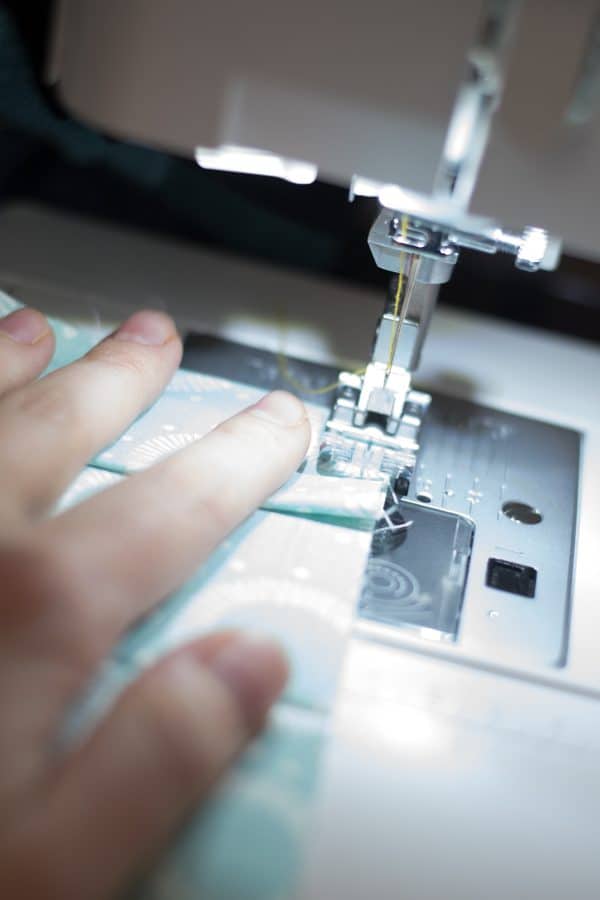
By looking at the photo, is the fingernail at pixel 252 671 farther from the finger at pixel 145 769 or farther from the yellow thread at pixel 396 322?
the yellow thread at pixel 396 322

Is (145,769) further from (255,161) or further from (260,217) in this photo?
(260,217)

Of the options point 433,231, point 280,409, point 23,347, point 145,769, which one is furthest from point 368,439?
point 145,769

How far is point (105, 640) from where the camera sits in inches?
24.1

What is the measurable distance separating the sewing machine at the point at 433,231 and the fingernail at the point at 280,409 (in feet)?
0.40

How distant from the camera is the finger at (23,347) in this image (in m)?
0.87

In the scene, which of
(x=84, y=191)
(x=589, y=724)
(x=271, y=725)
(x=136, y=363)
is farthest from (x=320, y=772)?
(x=84, y=191)

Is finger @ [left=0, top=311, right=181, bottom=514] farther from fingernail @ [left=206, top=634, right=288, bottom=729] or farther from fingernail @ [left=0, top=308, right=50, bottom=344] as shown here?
fingernail @ [left=206, top=634, right=288, bottom=729]

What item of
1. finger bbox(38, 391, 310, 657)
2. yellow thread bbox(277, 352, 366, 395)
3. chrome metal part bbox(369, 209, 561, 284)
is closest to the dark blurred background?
yellow thread bbox(277, 352, 366, 395)

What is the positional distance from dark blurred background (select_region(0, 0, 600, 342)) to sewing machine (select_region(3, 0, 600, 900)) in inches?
21.2

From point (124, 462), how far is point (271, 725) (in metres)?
0.29

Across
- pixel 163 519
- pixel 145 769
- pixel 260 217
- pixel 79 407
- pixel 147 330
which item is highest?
pixel 260 217

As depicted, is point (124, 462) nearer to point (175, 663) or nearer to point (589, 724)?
point (175, 663)

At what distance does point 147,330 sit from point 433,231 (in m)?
0.31

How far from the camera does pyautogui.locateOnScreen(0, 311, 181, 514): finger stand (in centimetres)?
73
